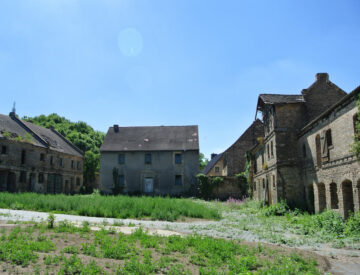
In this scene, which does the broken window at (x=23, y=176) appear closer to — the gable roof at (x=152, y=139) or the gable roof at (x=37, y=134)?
the gable roof at (x=37, y=134)

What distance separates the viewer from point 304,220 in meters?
14.9

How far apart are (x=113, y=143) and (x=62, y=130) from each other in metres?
27.7

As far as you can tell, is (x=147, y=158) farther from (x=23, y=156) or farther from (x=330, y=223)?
(x=330, y=223)

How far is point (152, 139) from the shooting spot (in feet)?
127

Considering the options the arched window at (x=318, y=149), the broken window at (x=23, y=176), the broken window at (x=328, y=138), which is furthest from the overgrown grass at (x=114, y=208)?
the broken window at (x=23, y=176)

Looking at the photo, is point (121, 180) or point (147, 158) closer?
point (121, 180)

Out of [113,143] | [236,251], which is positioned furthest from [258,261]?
[113,143]

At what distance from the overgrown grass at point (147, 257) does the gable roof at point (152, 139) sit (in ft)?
92.2

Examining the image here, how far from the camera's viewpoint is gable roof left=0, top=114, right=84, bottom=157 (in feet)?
109

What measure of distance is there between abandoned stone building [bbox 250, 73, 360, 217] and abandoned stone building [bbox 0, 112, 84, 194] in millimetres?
25079

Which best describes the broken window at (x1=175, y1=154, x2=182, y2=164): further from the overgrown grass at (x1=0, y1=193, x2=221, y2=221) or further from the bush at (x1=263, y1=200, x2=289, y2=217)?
the bush at (x1=263, y1=200, x2=289, y2=217)

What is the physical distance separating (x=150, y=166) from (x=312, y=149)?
864 inches

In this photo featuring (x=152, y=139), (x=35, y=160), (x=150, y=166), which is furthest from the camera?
(x=152, y=139)

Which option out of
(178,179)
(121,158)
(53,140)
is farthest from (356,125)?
(53,140)
